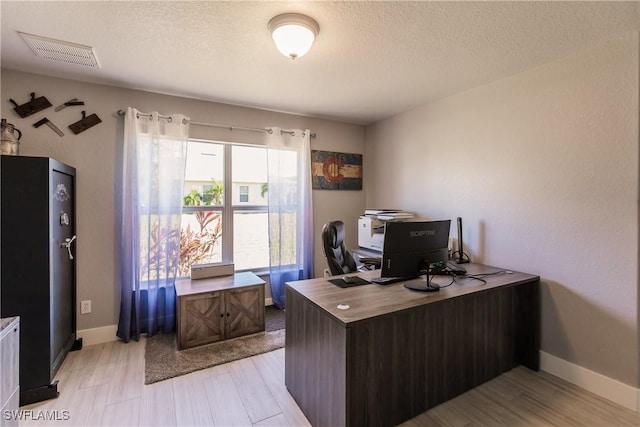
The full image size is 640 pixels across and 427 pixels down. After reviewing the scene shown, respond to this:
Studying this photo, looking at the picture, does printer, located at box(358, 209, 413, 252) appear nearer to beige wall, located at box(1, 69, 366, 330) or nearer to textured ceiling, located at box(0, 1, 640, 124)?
textured ceiling, located at box(0, 1, 640, 124)

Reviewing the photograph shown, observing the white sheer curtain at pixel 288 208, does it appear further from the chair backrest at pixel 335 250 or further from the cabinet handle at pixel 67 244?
the cabinet handle at pixel 67 244

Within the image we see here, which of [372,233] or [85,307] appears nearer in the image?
[85,307]

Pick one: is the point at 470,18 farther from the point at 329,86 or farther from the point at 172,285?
the point at 172,285

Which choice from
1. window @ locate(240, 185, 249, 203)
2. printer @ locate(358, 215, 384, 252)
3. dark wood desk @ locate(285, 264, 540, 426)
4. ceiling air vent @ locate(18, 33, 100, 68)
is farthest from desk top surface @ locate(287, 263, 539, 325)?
ceiling air vent @ locate(18, 33, 100, 68)

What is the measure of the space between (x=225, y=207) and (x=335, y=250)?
57.3 inches

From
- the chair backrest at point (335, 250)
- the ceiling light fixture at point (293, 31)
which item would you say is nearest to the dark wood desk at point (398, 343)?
the chair backrest at point (335, 250)

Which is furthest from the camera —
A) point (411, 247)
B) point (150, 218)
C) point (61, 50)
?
point (150, 218)

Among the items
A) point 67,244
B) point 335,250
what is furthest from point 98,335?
point 335,250

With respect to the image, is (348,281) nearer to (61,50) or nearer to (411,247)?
(411,247)

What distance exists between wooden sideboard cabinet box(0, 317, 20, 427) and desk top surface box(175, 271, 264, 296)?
1136 mm

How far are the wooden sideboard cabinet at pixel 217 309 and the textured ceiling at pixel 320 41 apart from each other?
1.89 metres

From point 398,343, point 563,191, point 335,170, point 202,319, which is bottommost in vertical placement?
point 202,319

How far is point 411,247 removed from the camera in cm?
192

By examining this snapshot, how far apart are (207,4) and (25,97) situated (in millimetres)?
1983
